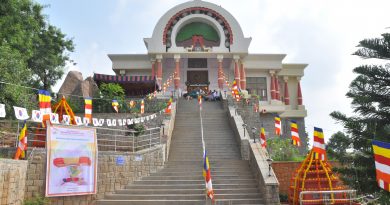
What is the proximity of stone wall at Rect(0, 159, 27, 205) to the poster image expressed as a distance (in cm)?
69

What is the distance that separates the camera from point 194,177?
41.3ft

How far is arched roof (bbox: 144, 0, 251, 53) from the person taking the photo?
29.5 m

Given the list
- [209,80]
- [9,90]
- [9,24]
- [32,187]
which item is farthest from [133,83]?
[32,187]

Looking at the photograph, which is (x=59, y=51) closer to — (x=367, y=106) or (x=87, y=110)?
(x=87, y=110)

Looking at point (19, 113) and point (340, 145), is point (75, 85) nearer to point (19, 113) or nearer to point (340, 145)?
point (19, 113)

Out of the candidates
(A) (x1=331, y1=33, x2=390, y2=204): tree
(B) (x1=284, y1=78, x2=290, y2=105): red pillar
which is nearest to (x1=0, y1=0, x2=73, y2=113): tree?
(A) (x1=331, y1=33, x2=390, y2=204): tree

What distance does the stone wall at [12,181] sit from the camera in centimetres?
820

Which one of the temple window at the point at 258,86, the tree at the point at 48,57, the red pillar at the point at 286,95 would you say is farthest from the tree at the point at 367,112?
the red pillar at the point at 286,95

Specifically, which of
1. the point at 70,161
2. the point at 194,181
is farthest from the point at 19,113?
the point at 194,181

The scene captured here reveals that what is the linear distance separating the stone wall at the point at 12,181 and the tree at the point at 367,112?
7.89 meters

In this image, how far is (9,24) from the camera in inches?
635

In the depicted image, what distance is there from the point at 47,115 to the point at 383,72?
382 inches

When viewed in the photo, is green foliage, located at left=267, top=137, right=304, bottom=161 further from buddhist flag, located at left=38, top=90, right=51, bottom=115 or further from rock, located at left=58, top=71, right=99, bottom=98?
rock, located at left=58, top=71, right=99, bottom=98

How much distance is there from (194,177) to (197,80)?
62.4 ft
